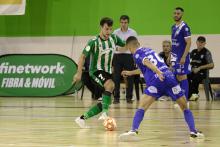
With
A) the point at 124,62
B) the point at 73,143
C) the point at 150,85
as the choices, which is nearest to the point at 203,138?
the point at 150,85

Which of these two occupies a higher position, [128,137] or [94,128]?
[94,128]

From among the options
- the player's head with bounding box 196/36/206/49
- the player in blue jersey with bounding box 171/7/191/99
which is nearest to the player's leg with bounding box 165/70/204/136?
the player in blue jersey with bounding box 171/7/191/99

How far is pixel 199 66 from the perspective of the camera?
16453 millimetres

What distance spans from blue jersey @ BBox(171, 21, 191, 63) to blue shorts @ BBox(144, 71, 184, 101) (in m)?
4.86

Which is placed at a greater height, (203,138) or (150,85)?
(150,85)

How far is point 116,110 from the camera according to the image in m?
12.9

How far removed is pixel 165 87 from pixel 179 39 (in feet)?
16.4

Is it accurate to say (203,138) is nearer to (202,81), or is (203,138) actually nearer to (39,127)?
(39,127)

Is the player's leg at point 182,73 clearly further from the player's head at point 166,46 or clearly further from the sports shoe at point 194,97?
the sports shoe at point 194,97

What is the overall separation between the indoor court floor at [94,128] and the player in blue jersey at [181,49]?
774 millimetres

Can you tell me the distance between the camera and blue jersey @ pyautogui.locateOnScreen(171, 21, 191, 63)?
12.8 metres

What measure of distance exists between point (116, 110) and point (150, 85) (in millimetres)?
4904

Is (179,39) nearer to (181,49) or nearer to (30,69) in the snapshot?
(181,49)

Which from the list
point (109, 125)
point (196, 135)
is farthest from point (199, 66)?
point (196, 135)
